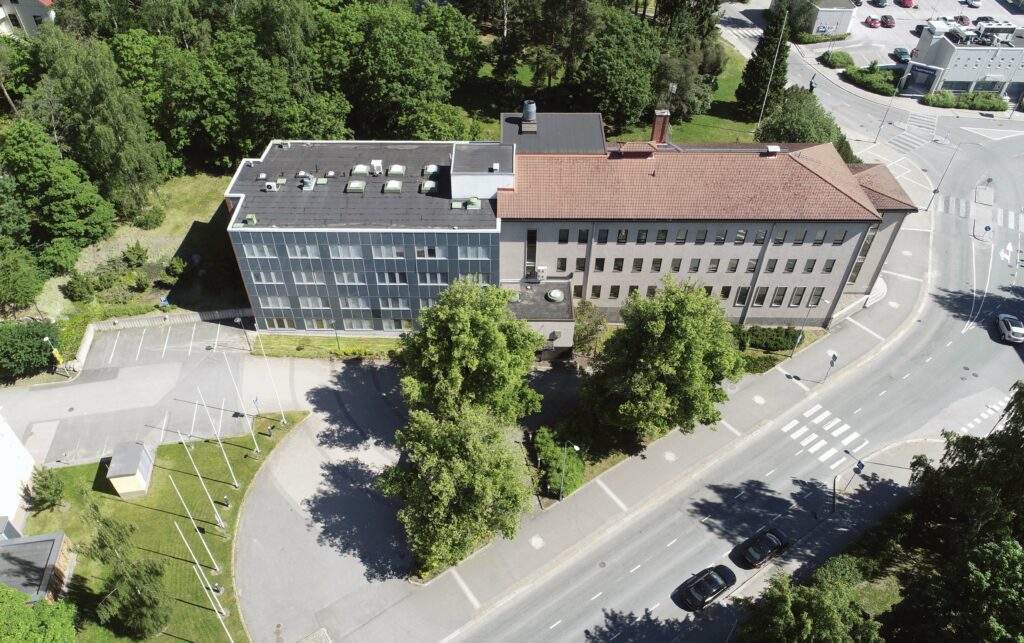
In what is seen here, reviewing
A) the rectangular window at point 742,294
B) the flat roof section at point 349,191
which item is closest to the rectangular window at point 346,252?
the flat roof section at point 349,191

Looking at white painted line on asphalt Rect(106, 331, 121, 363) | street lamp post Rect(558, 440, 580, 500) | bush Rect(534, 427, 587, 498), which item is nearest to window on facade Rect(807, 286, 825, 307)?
bush Rect(534, 427, 587, 498)

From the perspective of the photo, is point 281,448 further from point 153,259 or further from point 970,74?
point 970,74

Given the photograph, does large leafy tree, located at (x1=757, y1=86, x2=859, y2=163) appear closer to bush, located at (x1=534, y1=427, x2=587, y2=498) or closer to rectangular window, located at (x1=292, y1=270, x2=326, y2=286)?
bush, located at (x1=534, y1=427, x2=587, y2=498)

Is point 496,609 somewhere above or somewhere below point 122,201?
below

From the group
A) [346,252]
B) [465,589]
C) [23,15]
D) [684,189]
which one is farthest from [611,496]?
[23,15]

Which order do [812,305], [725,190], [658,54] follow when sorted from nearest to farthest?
[725,190], [812,305], [658,54]

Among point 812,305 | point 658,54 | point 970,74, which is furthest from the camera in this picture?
point 970,74

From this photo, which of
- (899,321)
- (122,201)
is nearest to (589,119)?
(899,321)
